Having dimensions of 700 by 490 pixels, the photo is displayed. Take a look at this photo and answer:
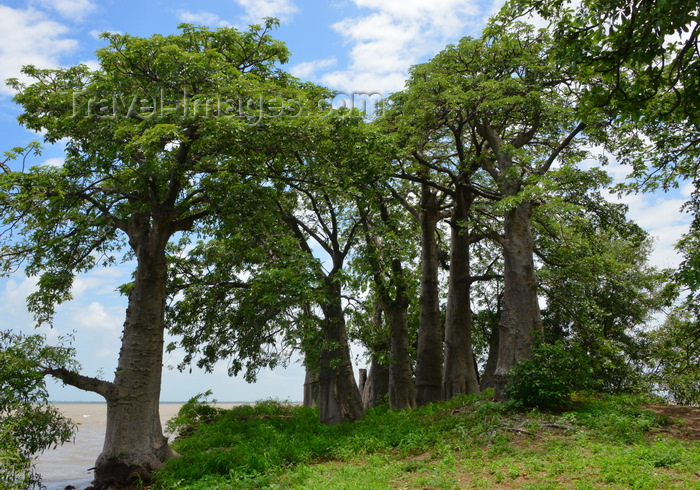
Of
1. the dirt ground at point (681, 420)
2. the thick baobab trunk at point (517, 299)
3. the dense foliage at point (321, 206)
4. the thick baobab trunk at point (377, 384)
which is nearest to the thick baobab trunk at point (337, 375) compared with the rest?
the dense foliage at point (321, 206)

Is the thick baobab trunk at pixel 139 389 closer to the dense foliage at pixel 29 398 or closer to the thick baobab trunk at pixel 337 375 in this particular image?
the dense foliage at pixel 29 398

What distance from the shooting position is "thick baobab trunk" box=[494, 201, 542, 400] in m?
11.9

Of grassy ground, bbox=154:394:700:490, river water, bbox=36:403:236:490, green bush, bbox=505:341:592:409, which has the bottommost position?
river water, bbox=36:403:236:490

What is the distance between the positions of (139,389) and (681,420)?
1032 cm

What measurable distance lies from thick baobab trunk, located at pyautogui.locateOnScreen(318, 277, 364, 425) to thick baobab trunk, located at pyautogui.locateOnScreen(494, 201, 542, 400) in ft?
12.4

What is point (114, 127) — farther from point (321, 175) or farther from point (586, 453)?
point (586, 453)

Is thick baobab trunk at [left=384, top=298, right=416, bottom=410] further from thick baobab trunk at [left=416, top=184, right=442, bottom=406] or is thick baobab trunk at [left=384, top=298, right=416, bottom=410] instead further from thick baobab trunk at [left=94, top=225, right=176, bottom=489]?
thick baobab trunk at [left=94, top=225, right=176, bottom=489]

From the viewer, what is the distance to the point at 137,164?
34.8ft

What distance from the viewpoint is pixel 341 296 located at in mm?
14211

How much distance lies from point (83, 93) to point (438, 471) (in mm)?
9335

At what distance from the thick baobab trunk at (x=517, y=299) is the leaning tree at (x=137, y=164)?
19.6 ft

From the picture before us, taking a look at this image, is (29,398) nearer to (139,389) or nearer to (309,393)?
(139,389)

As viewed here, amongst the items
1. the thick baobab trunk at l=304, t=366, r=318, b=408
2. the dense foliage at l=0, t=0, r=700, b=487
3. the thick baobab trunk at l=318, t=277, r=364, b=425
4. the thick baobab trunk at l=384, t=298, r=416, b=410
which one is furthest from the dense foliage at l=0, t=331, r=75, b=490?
the thick baobab trunk at l=304, t=366, r=318, b=408

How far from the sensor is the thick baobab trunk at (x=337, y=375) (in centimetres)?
1345
